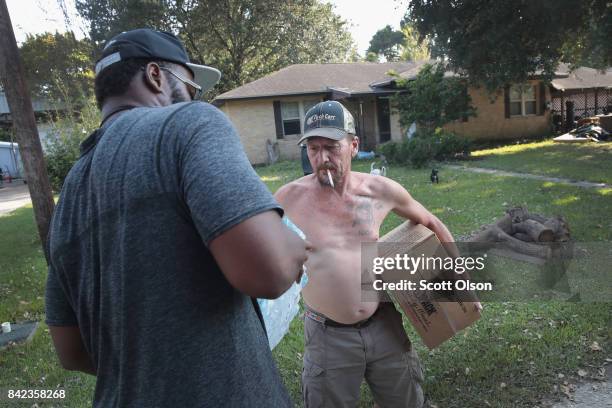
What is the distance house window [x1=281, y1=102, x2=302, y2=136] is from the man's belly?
762 inches

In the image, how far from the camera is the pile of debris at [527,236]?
5703 mm

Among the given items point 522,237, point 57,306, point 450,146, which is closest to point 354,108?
point 450,146

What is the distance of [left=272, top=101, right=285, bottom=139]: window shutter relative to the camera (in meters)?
21.3

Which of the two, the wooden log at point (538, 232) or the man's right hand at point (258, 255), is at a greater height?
the man's right hand at point (258, 255)

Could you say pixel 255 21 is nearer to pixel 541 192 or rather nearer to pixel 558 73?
pixel 558 73

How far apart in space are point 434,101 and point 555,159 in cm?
479

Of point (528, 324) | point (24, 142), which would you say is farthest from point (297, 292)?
point (24, 142)

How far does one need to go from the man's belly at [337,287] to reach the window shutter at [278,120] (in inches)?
756

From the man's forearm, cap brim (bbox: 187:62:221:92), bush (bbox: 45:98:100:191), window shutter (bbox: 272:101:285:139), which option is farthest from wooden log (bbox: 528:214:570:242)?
window shutter (bbox: 272:101:285:139)

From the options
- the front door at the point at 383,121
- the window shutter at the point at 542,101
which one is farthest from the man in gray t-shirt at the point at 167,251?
the window shutter at the point at 542,101

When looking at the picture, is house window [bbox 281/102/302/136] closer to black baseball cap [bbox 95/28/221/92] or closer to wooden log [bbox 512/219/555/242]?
wooden log [bbox 512/219/555/242]

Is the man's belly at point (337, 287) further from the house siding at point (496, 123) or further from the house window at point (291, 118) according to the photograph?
the house siding at point (496, 123)

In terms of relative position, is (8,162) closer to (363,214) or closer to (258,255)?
(363,214)

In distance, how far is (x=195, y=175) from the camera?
1.03 meters
